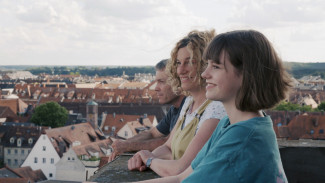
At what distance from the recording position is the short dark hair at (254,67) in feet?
4.24

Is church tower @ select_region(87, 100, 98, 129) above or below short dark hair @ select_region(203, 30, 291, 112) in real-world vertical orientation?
below

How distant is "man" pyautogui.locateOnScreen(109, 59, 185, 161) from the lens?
2666 mm

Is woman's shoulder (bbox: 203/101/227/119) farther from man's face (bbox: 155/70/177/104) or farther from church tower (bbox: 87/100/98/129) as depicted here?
church tower (bbox: 87/100/98/129)

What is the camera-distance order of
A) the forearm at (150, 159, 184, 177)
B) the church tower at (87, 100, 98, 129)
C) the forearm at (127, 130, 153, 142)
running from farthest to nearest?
the church tower at (87, 100, 98, 129) < the forearm at (127, 130, 153, 142) < the forearm at (150, 159, 184, 177)

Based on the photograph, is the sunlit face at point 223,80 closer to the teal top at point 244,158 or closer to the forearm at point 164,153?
the teal top at point 244,158

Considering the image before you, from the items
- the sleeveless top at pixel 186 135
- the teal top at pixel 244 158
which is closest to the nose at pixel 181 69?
the sleeveless top at pixel 186 135

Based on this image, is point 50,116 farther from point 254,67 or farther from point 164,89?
point 254,67

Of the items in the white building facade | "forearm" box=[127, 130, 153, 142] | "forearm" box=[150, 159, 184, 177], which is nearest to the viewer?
"forearm" box=[150, 159, 184, 177]

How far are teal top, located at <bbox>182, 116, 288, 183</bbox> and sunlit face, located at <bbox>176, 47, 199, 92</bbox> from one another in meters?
0.90

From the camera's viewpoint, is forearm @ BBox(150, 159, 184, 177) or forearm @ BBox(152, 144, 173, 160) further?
forearm @ BBox(152, 144, 173, 160)

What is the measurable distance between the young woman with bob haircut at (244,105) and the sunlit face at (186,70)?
0.71 m

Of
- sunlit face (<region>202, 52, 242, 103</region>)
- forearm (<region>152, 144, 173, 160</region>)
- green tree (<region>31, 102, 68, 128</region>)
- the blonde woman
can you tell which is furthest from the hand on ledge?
green tree (<region>31, 102, 68, 128</region>)

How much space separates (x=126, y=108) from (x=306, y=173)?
38.5 metres

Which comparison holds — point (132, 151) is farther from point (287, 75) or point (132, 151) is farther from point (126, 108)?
point (126, 108)
